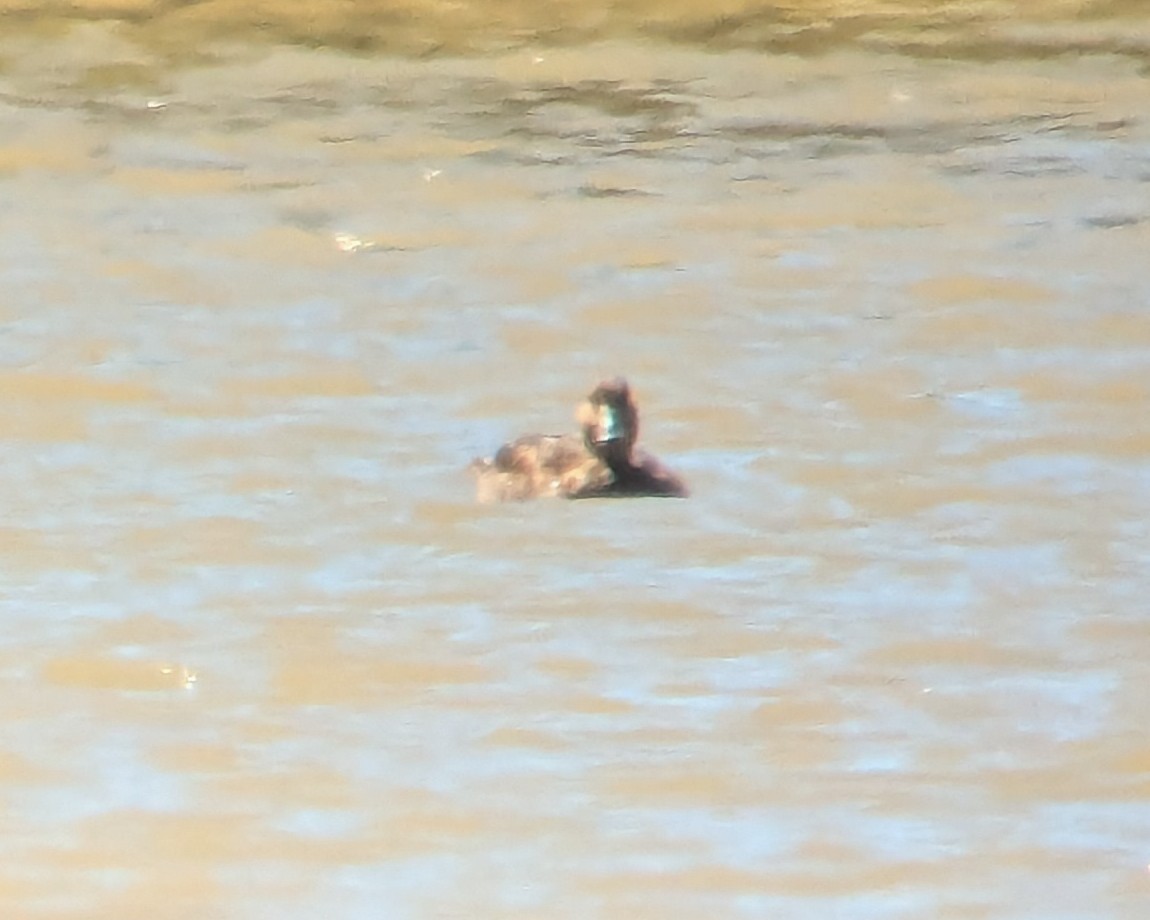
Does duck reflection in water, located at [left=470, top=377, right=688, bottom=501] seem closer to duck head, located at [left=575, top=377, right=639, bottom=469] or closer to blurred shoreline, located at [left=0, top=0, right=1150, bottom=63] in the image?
duck head, located at [left=575, top=377, right=639, bottom=469]

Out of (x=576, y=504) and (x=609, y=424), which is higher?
(x=609, y=424)

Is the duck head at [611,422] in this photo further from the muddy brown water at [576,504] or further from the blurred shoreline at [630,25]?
the blurred shoreline at [630,25]

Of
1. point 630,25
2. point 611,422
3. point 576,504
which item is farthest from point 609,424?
point 630,25

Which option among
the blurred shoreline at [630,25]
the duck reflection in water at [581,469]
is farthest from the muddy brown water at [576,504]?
the blurred shoreline at [630,25]

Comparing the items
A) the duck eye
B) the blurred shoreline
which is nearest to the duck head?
the duck eye

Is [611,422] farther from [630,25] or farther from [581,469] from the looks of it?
[630,25]

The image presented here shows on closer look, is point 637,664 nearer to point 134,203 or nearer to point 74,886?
point 74,886
